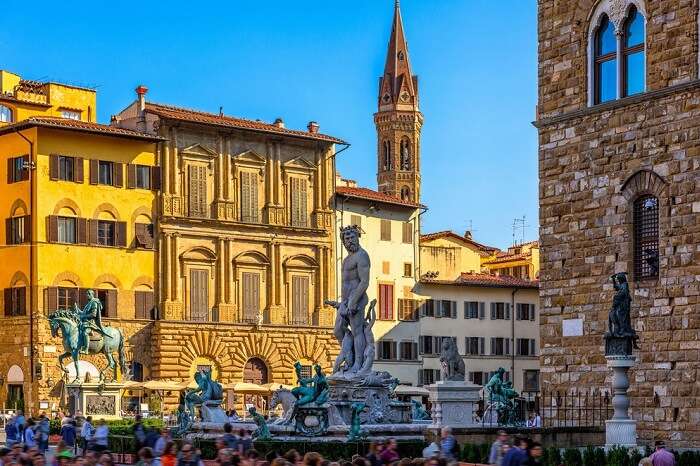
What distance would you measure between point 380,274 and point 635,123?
123ft

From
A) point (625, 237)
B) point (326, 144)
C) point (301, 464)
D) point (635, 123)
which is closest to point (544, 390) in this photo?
point (625, 237)

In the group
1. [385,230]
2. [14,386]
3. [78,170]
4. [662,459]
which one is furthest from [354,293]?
[385,230]

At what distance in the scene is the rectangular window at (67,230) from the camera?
181 ft

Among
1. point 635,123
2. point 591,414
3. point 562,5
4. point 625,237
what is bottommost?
point 591,414

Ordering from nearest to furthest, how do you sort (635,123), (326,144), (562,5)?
(635,123) → (562,5) → (326,144)

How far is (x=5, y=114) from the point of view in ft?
196

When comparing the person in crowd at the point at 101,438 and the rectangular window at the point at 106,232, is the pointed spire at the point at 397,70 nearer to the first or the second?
the rectangular window at the point at 106,232

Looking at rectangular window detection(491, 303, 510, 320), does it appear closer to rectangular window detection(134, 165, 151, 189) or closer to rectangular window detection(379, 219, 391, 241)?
rectangular window detection(379, 219, 391, 241)

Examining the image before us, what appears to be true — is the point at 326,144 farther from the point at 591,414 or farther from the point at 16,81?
the point at 591,414

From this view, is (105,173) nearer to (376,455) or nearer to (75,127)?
(75,127)

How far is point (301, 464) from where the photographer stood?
16.5 metres

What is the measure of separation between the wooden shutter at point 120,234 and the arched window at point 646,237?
32.5 metres

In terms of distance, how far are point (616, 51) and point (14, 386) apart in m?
32.8

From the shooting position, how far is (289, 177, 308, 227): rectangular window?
61781 mm
